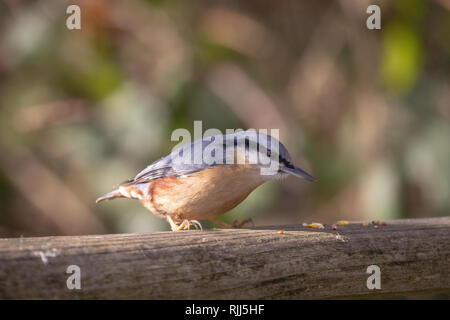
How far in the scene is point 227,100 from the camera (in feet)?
18.4

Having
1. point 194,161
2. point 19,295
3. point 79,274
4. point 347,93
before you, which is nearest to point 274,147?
point 194,161

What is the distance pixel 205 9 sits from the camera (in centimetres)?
609

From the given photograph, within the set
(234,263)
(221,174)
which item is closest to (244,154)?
(221,174)

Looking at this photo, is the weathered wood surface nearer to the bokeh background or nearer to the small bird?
the small bird

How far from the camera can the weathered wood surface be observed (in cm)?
171

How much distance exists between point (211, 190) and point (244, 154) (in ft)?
0.72

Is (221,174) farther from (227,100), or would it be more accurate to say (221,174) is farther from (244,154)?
(227,100)

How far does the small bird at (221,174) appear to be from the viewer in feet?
8.75

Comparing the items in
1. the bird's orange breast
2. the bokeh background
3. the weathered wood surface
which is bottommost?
the weathered wood surface

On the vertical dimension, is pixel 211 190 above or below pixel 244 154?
below

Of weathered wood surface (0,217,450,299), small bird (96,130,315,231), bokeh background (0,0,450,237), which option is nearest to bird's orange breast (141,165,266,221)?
small bird (96,130,315,231)

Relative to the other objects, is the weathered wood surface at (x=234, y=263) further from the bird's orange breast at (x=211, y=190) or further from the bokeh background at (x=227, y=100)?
the bokeh background at (x=227, y=100)

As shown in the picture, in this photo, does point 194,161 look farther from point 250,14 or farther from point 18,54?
point 250,14

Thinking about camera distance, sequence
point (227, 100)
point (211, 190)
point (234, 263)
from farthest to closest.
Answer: point (227, 100) → point (211, 190) → point (234, 263)
